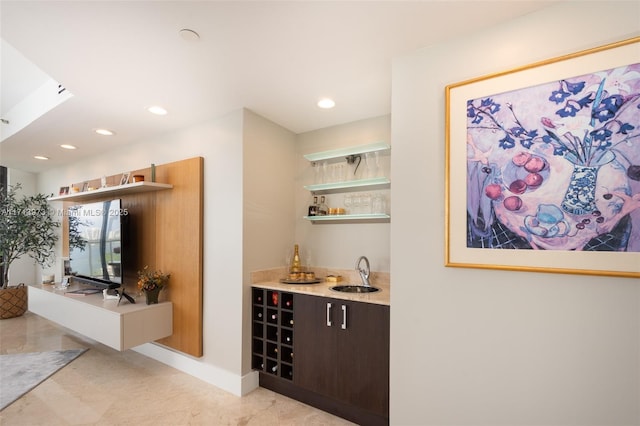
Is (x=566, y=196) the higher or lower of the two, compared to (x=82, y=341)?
higher

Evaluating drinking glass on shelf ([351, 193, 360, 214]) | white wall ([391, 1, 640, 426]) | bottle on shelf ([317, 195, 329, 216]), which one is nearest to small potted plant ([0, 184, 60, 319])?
bottle on shelf ([317, 195, 329, 216])

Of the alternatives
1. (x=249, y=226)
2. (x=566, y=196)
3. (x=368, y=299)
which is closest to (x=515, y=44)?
(x=566, y=196)

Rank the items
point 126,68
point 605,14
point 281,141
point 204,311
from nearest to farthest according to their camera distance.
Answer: point 605,14, point 126,68, point 204,311, point 281,141

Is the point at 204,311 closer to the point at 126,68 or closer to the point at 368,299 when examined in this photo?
the point at 368,299

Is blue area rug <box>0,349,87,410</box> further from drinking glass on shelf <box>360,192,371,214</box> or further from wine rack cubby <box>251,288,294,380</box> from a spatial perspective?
drinking glass on shelf <box>360,192,371,214</box>

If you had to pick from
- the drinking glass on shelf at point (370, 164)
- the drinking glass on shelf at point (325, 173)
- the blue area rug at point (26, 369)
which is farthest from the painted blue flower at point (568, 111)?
the blue area rug at point (26, 369)

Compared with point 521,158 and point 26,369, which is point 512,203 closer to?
point 521,158

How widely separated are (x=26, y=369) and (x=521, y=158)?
14.6 ft

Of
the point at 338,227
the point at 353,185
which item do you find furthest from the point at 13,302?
the point at 353,185

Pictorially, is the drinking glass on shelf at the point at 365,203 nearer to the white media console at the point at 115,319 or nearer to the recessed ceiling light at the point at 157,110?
the recessed ceiling light at the point at 157,110

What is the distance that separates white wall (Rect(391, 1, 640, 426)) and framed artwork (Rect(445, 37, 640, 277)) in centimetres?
6

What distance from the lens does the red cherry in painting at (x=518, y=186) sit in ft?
4.83

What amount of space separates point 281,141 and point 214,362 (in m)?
2.13

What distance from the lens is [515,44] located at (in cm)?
153
